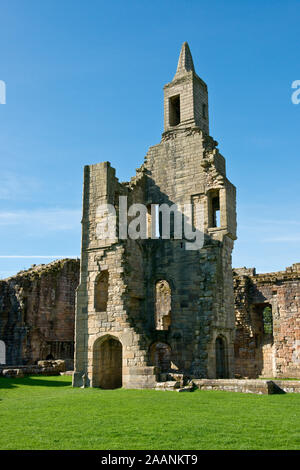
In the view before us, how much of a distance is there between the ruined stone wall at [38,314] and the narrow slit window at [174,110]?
14792mm

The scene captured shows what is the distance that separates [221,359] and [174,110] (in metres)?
12.2

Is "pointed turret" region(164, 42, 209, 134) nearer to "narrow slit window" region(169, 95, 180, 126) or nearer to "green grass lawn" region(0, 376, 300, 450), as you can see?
"narrow slit window" region(169, 95, 180, 126)

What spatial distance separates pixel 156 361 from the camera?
24625mm

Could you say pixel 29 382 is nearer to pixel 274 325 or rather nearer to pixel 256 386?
pixel 256 386

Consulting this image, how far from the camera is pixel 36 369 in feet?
75.9

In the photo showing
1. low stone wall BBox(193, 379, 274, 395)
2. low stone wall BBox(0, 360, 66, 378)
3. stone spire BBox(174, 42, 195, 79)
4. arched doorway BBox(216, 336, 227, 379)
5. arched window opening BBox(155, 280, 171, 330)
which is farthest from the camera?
arched window opening BBox(155, 280, 171, 330)

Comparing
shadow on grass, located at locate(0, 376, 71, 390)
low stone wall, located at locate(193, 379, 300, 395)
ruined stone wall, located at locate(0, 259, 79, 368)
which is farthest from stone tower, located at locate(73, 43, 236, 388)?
ruined stone wall, located at locate(0, 259, 79, 368)

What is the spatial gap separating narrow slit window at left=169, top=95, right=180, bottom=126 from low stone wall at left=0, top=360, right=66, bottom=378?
45.1 feet

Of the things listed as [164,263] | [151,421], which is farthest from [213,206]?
[151,421]

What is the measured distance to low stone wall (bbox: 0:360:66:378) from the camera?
68.7ft

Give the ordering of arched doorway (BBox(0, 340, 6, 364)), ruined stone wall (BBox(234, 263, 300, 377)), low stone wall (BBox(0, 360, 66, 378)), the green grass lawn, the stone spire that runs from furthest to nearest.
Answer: arched doorway (BBox(0, 340, 6, 364))
ruined stone wall (BBox(234, 263, 300, 377))
the stone spire
low stone wall (BBox(0, 360, 66, 378))
the green grass lawn
